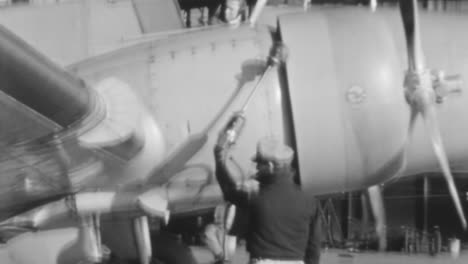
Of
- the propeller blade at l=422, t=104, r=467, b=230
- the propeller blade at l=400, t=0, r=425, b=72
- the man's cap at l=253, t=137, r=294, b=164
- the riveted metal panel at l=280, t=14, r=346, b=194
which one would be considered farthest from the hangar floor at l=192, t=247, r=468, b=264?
the man's cap at l=253, t=137, r=294, b=164

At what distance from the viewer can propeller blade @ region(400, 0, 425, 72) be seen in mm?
6121

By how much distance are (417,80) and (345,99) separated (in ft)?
1.75

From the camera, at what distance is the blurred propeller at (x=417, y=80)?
6133mm

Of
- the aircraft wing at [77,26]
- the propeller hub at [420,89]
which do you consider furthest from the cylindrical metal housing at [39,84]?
the propeller hub at [420,89]

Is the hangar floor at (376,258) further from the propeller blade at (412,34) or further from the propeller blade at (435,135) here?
the propeller blade at (412,34)

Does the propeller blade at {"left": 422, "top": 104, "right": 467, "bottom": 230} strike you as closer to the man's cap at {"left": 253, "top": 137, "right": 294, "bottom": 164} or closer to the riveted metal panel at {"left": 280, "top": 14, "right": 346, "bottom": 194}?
the riveted metal panel at {"left": 280, "top": 14, "right": 346, "bottom": 194}

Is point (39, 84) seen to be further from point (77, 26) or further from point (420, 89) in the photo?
point (420, 89)

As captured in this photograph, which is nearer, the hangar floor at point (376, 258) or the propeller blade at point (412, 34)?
the propeller blade at point (412, 34)

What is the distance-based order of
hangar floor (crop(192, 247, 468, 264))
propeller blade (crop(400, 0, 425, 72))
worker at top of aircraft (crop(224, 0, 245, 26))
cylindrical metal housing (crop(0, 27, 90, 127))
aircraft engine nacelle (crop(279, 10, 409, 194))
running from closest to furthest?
1. cylindrical metal housing (crop(0, 27, 90, 127))
2. propeller blade (crop(400, 0, 425, 72))
3. aircraft engine nacelle (crop(279, 10, 409, 194))
4. worker at top of aircraft (crop(224, 0, 245, 26))
5. hangar floor (crop(192, 247, 468, 264))

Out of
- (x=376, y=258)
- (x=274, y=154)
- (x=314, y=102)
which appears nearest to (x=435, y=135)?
(x=314, y=102)

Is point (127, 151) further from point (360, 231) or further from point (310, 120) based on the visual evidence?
point (360, 231)

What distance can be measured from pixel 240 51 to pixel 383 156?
1.32 metres

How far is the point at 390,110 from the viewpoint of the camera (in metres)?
6.29

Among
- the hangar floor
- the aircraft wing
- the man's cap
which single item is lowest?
the hangar floor
